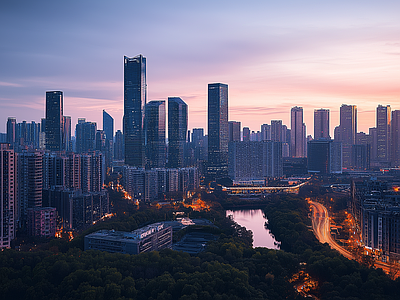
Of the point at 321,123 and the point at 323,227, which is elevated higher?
the point at 321,123

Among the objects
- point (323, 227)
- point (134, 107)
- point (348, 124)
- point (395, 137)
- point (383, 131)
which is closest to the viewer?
point (323, 227)

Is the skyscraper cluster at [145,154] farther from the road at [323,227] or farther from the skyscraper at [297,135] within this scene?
the road at [323,227]

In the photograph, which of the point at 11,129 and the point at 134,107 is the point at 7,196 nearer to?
the point at 134,107

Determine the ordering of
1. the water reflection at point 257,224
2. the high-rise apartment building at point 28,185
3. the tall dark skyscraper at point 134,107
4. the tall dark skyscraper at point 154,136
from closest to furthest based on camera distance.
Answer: the water reflection at point 257,224 → the high-rise apartment building at point 28,185 → the tall dark skyscraper at point 134,107 → the tall dark skyscraper at point 154,136

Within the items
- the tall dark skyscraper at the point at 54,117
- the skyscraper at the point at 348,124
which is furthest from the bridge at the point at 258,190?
the skyscraper at the point at 348,124

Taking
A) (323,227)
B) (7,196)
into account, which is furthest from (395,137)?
(7,196)

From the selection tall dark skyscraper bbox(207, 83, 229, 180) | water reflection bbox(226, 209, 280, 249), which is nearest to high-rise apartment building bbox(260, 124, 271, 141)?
tall dark skyscraper bbox(207, 83, 229, 180)

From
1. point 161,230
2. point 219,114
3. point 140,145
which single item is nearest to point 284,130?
point 219,114

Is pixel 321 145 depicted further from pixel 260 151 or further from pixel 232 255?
pixel 232 255

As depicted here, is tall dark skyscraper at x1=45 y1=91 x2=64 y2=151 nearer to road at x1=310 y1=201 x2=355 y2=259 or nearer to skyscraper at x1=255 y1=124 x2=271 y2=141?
road at x1=310 y1=201 x2=355 y2=259
